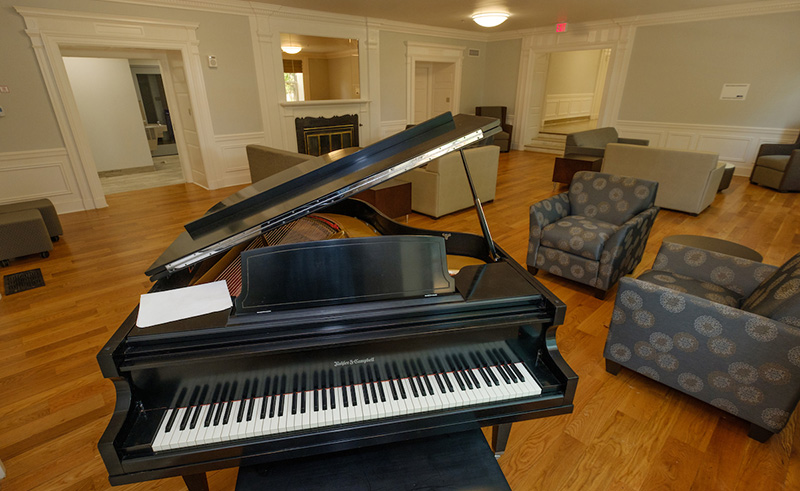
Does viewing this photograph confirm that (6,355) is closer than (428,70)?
Yes

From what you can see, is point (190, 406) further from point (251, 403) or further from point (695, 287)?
point (695, 287)

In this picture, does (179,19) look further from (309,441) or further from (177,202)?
(309,441)

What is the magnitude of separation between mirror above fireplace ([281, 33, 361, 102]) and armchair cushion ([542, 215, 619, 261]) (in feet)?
18.2

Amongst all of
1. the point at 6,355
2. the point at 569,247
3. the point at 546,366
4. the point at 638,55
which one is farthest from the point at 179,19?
the point at 638,55

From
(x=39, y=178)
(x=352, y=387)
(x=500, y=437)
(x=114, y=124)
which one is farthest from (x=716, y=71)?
(x=114, y=124)

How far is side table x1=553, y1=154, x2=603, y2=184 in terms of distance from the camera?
17.7 feet

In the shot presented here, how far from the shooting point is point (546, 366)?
124 cm

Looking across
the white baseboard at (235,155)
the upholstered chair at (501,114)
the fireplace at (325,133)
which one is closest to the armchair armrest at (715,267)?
the fireplace at (325,133)

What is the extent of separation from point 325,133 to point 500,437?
6.29 meters

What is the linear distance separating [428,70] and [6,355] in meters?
9.20

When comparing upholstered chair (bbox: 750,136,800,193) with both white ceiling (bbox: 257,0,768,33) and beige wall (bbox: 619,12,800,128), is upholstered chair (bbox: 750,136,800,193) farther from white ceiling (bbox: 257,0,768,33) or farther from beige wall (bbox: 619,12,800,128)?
white ceiling (bbox: 257,0,768,33)

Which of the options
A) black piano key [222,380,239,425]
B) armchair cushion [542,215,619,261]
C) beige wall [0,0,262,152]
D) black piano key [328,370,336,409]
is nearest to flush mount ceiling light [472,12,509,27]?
beige wall [0,0,262,152]

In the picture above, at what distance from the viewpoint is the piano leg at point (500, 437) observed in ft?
5.03

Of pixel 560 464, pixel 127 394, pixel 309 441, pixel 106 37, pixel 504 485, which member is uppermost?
pixel 106 37
